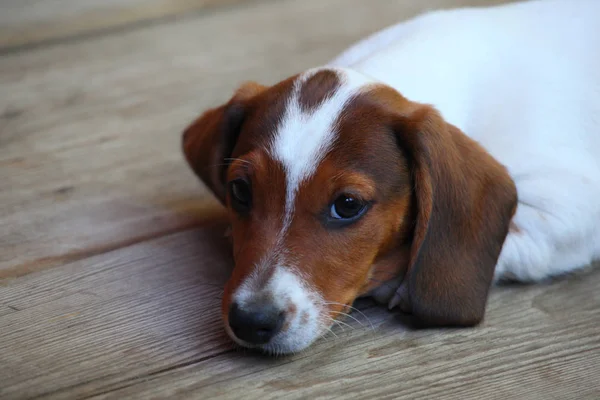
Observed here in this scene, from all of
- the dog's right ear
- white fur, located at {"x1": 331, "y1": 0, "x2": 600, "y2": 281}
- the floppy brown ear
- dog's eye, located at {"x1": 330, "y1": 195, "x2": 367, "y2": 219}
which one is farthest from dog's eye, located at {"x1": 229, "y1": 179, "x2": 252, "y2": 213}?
white fur, located at {"x1": 331, "y1": 0, "x2": 600, "y2": 281}

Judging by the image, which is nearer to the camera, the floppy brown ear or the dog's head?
the dog's head

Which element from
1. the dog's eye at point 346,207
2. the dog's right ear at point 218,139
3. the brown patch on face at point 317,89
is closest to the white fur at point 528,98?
the brown patch on face at point 317,89

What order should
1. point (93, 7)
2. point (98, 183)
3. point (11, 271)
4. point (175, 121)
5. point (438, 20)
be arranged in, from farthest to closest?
point (93, 7), point (175, 121), point (98, 183), point (438, 20), point (11, 271)

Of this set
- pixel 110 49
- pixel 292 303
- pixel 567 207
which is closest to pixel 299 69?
pixel 110 49

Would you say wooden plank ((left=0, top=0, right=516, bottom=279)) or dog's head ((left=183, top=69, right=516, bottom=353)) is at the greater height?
dog's head ((left=183, top=69, right=516, bottom=353))

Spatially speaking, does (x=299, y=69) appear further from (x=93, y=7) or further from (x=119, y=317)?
(x=119, y=317)

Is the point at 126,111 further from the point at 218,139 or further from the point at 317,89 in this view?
the point at 317,89

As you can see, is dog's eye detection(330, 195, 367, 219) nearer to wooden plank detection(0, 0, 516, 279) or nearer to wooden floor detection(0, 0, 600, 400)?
wooden floor detection(0, 0, 600, 400)

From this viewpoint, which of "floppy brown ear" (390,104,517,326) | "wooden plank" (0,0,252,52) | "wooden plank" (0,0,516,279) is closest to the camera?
"floppy brown ear" (390,104,517,326)
